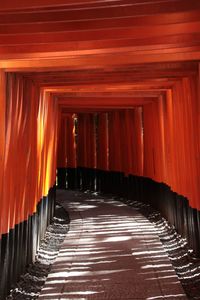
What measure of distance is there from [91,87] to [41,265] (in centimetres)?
306

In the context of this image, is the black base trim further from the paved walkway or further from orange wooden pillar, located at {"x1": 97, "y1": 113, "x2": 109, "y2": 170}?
the paved walkway

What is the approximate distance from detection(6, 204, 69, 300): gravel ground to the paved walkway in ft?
0.39

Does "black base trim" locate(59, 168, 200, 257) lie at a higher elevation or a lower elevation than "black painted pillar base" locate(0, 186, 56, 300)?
higher

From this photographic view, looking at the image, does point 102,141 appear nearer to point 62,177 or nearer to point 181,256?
point 62,177

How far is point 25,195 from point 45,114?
2292 millimetres

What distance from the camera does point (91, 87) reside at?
7359mm

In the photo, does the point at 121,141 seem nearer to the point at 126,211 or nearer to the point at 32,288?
the point at 126,211

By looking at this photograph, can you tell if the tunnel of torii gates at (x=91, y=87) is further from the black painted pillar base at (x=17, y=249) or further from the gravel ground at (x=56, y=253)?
the gravel ground at (x=56, y=253)

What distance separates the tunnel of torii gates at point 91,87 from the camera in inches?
141

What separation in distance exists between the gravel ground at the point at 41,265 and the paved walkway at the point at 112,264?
0.12 metres

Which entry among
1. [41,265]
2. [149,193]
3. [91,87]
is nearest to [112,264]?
[41,265]

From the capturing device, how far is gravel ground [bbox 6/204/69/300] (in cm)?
496

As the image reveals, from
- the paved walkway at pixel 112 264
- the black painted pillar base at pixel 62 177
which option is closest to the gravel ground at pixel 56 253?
the paved walkway at pixel 112 264

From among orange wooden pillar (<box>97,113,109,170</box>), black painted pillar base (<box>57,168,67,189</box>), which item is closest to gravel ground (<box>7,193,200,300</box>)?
orange wooden pillar (<box>97,113,109,170</box>)
